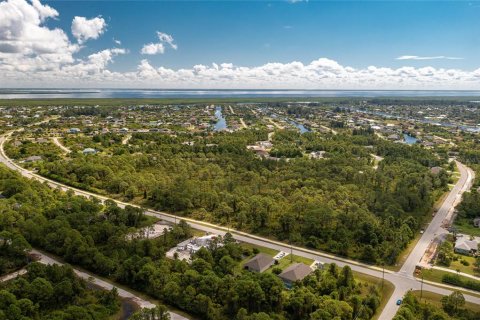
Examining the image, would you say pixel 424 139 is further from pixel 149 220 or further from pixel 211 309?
pixel 211 309

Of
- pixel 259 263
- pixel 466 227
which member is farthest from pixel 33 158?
pixel 466 227

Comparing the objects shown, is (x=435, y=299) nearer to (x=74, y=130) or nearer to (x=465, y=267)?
(x=465, y=267)

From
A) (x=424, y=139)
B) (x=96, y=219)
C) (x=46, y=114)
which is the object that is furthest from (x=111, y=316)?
(x=46, y=114)

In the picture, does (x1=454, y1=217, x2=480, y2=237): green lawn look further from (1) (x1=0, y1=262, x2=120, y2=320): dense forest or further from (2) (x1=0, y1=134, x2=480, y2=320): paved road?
(1) (x1=0, y1=262, x2=120, y2=320): dense forest

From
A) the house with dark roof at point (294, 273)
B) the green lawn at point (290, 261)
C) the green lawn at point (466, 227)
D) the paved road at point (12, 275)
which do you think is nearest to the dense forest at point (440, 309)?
the house with dark roof at point (294, 273)

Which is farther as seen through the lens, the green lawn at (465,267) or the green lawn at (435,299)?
the green lawn at (465,267)

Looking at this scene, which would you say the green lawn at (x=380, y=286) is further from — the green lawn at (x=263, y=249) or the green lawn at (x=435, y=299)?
the green lawn at (x=263, y=249)

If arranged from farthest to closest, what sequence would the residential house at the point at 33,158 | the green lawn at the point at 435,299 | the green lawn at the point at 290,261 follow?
the residential house at the point at 33,158 < the green lawn at the point at 290,261 < the green lawn at the point at 435,299
